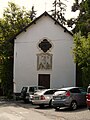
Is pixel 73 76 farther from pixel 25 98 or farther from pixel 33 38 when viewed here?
pixel 25 98

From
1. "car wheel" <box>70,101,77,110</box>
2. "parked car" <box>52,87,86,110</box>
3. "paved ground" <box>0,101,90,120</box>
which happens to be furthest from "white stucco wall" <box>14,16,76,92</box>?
"paved ground" <box>0,101,90,120</box>

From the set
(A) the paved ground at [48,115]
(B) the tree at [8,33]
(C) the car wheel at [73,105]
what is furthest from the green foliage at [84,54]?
(B) the tree at [8,33]

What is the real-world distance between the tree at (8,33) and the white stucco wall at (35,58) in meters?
3.75

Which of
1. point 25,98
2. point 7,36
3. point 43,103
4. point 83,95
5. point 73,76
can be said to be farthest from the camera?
point 7,36

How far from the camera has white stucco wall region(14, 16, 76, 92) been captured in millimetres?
39500

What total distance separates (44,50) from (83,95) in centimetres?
1637

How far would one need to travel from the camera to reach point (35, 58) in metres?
39.6

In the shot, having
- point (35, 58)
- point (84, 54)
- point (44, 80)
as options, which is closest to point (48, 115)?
point (84, 54)

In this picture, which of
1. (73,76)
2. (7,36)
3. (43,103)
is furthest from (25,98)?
(7,36)

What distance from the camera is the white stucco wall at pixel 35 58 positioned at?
3950 cm

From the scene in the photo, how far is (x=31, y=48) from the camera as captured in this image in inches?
1567

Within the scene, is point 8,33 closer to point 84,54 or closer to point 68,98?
point 84,54

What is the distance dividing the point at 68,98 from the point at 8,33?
96.0 ft

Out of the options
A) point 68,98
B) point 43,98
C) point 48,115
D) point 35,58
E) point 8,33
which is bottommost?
point 48,115
